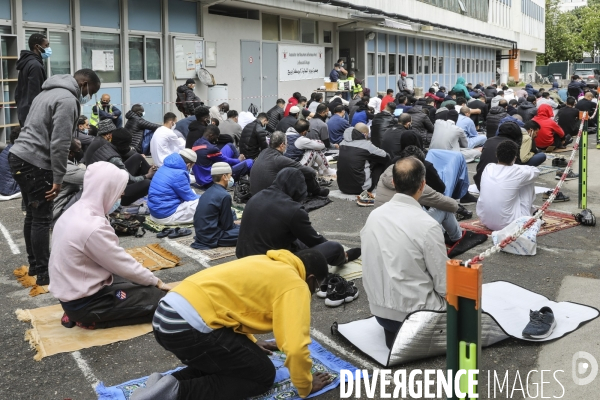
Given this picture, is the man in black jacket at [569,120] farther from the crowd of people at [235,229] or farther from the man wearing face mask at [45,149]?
the man wearing face mask at [45,149]

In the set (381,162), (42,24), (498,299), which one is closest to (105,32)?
(42,24)

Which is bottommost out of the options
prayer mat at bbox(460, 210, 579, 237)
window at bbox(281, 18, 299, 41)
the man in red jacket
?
prayer mat at bbox(460, 210, 579, 237)

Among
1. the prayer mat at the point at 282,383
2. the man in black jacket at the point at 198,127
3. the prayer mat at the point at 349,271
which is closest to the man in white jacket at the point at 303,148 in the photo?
the man in black jacket at the point at 198,127

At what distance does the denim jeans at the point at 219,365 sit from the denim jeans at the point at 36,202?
8.87ft

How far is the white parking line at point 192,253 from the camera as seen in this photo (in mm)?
6932

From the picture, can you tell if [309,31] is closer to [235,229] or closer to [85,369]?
[235,229]

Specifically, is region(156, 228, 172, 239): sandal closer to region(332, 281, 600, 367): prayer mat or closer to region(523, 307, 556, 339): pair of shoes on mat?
region(332, 281, 600, 367): prayer mat

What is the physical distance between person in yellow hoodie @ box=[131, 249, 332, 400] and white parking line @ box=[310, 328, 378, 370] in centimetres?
80

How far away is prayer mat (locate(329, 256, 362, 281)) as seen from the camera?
20.7 ft

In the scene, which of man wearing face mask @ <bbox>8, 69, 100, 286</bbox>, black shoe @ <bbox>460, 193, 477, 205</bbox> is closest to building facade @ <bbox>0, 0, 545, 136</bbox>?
man wearing face mask @ <bbox>8, 69, 100, 286</bbox>

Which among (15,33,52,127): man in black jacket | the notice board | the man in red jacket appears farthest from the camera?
the notice board

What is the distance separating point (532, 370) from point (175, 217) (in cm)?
527

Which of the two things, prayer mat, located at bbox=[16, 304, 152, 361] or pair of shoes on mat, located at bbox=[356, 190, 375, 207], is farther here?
pair of shoes on mat, located at bbox=[356, 190, 375, 207]

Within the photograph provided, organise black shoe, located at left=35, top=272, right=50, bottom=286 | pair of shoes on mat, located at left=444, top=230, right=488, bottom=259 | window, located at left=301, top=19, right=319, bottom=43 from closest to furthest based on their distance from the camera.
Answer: black shoe, located at left=35, top=272, right=50, bottom=286 < pair of shoes on mat, located at left=444, top=230, right=488, bottom=259 < window, located at left=301, top=19, right=319, bottom=43
